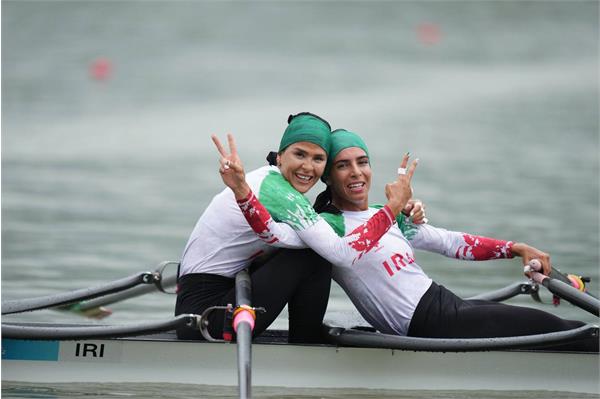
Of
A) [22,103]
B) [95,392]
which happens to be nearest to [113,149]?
[22,103]

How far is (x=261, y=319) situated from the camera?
469cm

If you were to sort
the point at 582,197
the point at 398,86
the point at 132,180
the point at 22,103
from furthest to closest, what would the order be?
the point at 398,86 < the point at 22,103 < the point at 132,180 < the point at 582,197

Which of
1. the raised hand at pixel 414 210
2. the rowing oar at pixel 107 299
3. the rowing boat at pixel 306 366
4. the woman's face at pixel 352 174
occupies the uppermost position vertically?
the woman's face at pixel 352 174

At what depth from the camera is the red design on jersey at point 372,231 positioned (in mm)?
4531

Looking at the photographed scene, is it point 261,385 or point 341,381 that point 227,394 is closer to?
point 261,385

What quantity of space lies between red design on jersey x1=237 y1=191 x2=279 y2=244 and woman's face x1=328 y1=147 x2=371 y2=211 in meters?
0.45

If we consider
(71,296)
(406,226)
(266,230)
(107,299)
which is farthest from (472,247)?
(107,299)

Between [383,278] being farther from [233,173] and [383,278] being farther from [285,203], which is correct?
[233,173]

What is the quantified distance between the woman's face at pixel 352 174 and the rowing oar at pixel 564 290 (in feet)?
3.01

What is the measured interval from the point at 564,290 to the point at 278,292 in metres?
1.35

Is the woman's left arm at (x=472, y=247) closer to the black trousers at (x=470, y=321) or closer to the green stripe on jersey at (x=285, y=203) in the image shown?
the black trousers at (x=470, y=321)

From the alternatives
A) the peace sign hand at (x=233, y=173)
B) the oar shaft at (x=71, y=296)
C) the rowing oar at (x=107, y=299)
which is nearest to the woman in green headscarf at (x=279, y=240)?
the peace sign hand at (x=233, y=173)

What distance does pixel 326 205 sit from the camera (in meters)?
4.84

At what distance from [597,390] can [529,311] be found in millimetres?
480
